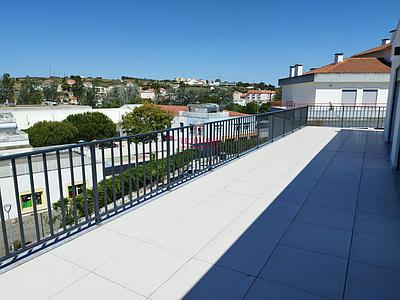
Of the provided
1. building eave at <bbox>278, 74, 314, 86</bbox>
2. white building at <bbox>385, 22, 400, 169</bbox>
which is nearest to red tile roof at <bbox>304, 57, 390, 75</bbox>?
building eave at <bbox>278, 74, 314, 86</bbox>

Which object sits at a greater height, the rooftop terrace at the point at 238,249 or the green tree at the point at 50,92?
the green tree at the point at 50,92

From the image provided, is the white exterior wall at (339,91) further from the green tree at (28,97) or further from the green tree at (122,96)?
the green tree at (28,97)

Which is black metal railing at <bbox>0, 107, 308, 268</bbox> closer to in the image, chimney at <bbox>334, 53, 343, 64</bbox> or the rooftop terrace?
the rooftop terrace

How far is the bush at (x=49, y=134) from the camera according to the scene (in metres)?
26.6

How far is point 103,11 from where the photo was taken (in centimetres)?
1939

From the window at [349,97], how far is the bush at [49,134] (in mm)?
25304

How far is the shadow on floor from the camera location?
1854mm

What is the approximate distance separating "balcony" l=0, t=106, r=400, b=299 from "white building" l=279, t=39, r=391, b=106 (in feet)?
59.4

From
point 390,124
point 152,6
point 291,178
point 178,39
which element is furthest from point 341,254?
point 178,39

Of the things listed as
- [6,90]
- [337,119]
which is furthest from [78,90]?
[337,119]

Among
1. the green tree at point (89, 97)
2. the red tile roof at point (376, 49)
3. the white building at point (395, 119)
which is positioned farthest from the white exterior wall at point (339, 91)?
the green tree at point (89, 97)

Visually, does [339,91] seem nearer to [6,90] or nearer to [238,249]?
[238,249]

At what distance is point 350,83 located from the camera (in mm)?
19969

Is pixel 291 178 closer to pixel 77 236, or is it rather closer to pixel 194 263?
pixel 194 263
